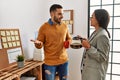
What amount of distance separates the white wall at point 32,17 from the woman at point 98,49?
1203 millimetres

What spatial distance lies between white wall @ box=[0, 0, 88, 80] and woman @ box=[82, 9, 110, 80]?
3.95 feet

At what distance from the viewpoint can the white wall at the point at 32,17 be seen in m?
2.26

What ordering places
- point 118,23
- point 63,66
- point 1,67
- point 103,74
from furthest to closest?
point 118,23, point 63,66, point 1,67, point 103,74

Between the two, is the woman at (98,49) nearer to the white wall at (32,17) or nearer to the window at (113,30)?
the white wall at (32,17)

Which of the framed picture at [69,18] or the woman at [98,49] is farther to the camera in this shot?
the framed picture at [69,18]

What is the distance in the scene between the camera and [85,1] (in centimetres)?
296

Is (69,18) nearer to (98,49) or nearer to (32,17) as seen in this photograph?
(32,17)

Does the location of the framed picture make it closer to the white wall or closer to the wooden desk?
the white wall

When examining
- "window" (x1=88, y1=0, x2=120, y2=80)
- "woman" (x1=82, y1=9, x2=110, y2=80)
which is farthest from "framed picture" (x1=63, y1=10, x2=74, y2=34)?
"woman" (x1=82, y1=9, x2=110, y2=80)

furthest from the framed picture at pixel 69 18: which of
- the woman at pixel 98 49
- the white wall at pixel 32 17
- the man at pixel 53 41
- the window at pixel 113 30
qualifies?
the woman at pixel 98 49

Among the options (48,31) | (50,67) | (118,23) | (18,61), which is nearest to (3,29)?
(18,61)

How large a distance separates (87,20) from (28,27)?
1.07 metres

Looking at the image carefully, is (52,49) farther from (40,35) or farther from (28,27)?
(28,27)

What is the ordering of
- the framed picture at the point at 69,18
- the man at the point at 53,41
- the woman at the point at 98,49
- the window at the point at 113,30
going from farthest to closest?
the framed picture at the point at 69,18 → the window at the point at 113,30 → the man at the point at 53,41 → the woman at the point at 98,49
